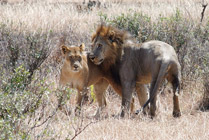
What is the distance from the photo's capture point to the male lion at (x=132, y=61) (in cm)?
740

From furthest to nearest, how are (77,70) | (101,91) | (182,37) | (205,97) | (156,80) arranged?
1. (182,37)
2. (101,91)
3. (205,97)
4. (77,70)
5. (156,80)

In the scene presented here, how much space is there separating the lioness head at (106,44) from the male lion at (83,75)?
20 centimetres

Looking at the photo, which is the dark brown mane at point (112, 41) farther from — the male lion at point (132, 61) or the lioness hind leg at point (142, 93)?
the lioness hind leg at point (142, 93)

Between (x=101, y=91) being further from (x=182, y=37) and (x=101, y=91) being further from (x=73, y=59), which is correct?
(x=182, y=37)

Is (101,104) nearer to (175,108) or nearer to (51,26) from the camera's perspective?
(175,108)

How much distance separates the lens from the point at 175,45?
32.2 ft

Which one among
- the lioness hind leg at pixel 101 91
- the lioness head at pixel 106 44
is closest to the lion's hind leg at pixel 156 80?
the lioness head at pixel 106 44

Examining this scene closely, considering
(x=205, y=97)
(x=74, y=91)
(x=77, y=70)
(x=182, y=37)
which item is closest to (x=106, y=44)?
(x=77, y=70)

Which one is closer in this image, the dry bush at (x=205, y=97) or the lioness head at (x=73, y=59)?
the lioness head at (x=73, y=59)

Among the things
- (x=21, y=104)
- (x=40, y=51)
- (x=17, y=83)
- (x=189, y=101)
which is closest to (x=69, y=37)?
(x=40, y=51)

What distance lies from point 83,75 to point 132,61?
85 cm

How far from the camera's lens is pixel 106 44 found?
835 cm

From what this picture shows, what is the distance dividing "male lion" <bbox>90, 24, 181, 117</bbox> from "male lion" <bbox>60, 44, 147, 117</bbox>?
0.37 feet

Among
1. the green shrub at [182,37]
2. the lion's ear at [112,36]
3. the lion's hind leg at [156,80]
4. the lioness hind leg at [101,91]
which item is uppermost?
the lion's ear at [112,36]
